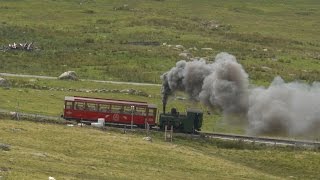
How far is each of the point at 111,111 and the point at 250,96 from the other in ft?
56.6

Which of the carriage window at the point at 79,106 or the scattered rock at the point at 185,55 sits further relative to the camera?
the scattered rock at the point at 185,55

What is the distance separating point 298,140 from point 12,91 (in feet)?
140

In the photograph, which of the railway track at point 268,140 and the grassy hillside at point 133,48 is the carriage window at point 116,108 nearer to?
the railway track at point 268,140

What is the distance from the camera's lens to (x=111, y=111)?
82062mm

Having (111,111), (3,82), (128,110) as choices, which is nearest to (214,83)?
(128,110)

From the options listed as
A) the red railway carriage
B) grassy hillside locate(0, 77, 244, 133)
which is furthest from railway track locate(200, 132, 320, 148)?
the red railway carriage

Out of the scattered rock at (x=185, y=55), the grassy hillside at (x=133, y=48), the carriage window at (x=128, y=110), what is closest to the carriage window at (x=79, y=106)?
the carriage window at (x=128, y=110)

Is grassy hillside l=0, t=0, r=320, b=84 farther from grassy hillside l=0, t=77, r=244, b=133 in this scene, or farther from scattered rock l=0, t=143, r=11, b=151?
scattered rock l=0, t=143, r=11, b=151

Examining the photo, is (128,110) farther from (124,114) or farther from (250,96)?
(250,96)

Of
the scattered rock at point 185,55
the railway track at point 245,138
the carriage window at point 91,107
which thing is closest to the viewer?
the railway track at point 245,138

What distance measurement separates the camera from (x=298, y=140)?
262ft

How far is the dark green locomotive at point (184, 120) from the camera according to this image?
262 ft

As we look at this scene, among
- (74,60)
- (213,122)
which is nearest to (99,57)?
(74,60)

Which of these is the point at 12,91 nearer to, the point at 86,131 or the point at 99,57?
the point at 86,131
